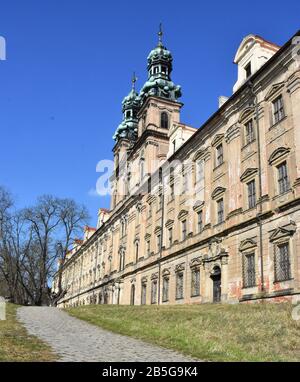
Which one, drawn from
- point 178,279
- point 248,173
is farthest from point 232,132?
point 178,279

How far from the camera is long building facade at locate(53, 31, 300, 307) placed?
803 inches

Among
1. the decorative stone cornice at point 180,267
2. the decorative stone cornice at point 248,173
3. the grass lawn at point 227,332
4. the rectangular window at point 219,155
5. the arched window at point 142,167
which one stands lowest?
the grass lawn at point 227,332

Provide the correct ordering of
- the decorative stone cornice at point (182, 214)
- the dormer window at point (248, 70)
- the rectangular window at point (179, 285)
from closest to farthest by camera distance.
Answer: the dormer window at point (248, 70) < the rectangular window at point (179, 285) < the decorative stone cornice at point (182, 214)

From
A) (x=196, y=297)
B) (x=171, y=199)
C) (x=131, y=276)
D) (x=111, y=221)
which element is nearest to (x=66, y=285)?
(x=111, y=221)

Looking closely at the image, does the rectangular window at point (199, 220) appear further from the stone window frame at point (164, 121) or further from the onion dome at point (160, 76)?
the onion dome at point (160, 76)

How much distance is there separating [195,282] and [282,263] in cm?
936

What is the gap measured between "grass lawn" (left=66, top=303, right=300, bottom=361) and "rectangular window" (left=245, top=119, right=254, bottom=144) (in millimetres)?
10034

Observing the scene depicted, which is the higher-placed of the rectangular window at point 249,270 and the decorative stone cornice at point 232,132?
the decorative stone cornice at point 232,132

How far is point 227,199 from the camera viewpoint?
1003 inches

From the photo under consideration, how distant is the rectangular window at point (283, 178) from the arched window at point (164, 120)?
26.4 meters

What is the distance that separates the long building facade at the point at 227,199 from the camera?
20391 millimetres

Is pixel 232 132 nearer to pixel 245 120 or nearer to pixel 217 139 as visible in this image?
pixel 245 120

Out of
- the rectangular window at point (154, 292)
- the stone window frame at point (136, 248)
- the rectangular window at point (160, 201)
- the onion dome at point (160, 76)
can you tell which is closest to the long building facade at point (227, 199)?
the rectangular window at point (154, 292)

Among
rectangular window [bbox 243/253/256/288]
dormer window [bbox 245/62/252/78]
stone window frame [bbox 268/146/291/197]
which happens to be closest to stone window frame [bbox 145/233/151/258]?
rectangular window [bbox 243/253/256/288]
